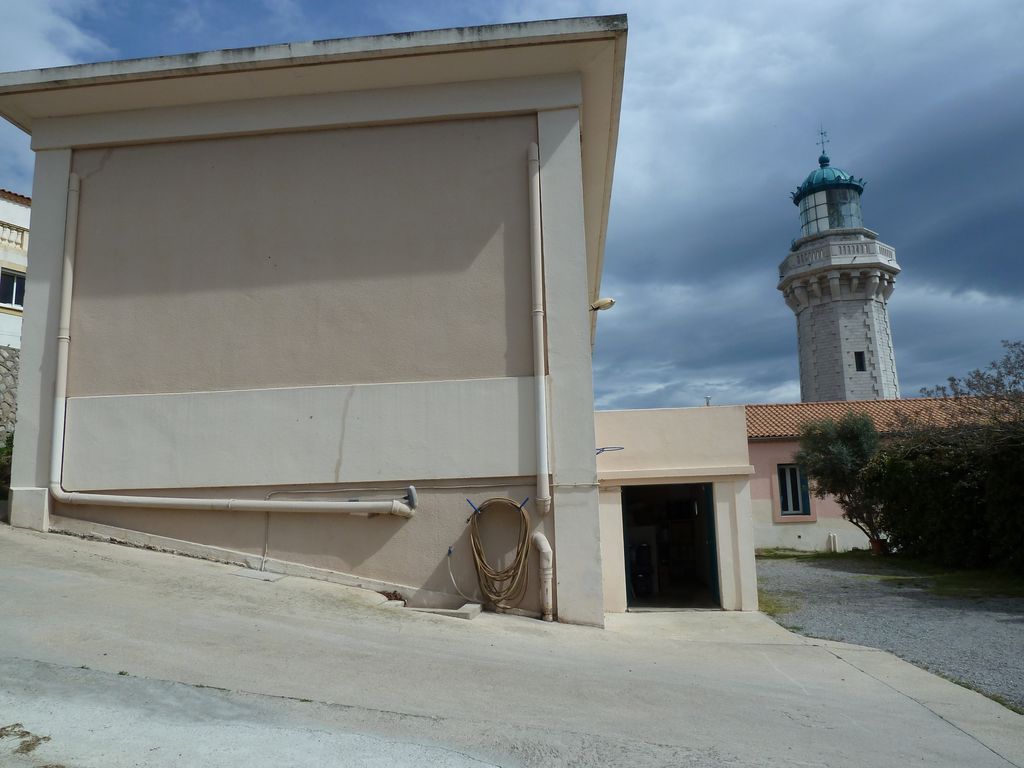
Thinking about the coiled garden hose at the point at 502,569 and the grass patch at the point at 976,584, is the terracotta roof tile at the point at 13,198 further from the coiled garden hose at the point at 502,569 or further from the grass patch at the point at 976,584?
the grass patch at the point at 976,584

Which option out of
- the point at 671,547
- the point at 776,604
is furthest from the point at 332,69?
the point at 671,547

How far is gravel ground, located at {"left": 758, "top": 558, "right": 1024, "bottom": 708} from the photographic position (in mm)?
7949

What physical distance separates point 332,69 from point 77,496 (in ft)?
20.7

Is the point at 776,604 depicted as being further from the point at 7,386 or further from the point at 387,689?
the point at 7,386

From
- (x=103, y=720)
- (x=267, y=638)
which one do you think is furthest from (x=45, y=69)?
(x=103, y=720)

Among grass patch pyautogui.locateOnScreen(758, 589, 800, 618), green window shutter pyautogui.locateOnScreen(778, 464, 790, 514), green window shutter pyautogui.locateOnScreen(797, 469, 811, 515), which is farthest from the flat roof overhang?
green window shutter pyautogui.locateOnScreen(797, 469, 811, 515)

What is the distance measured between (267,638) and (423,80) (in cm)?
721

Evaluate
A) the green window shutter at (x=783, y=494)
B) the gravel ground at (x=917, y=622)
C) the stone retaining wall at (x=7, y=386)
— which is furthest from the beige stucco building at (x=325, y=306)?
the green window shutter at (x=783, y=494)

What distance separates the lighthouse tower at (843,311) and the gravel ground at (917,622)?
976 inches

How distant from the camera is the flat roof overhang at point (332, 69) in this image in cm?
970

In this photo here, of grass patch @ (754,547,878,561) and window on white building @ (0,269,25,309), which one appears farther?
grass patch @ (754,547,878,561)

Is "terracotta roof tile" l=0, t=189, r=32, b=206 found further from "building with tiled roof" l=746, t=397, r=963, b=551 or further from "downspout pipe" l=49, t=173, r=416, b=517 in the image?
"building with tiled roof" l=746, t=397, r=963, b=551

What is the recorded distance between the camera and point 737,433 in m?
13.1

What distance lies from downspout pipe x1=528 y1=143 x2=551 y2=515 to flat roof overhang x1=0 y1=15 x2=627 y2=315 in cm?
123
